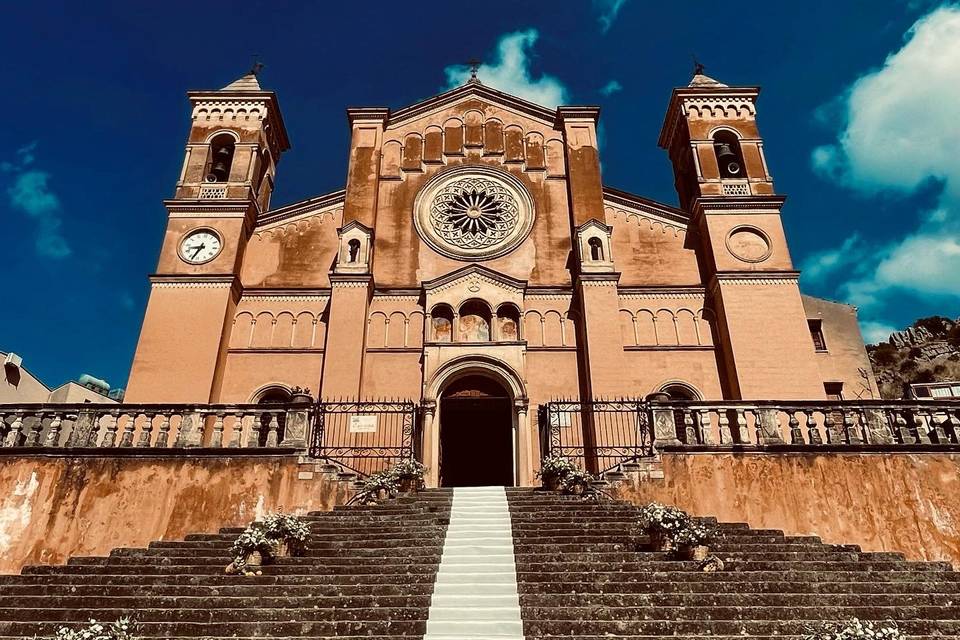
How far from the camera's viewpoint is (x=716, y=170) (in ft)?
75.0

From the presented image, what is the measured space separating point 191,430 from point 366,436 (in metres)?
5.68

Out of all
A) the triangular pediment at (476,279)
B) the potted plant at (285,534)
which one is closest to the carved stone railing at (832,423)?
the potted plant at (285,534)

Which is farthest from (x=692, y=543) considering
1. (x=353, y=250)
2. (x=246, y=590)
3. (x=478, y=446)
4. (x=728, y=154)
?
(x=728, y=154)

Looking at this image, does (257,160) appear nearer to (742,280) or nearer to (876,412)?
(742,280)

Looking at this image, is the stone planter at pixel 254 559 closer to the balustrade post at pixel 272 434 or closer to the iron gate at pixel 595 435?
the balustrade post at pixel 272 434

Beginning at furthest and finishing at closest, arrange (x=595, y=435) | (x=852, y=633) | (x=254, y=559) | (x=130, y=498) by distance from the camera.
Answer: (x=595, y=435), (x=130, y=498), (x=254, y=559), (x=852, y=633)

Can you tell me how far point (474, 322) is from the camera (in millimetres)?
20469

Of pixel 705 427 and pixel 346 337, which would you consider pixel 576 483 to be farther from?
pixel 346 337

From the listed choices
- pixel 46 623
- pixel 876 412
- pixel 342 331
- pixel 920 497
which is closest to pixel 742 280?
pixel 876 412

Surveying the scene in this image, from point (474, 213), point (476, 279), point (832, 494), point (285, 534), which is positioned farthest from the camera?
point (474, 213)

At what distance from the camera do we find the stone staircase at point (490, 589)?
7.61 metres

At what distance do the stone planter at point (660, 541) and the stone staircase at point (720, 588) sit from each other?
20 cm

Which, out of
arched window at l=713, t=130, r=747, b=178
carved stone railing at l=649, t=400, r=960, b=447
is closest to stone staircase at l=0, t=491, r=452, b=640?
carved stone railing at l=649, t=400, r=960, b=447

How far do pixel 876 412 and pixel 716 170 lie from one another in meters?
12.1
